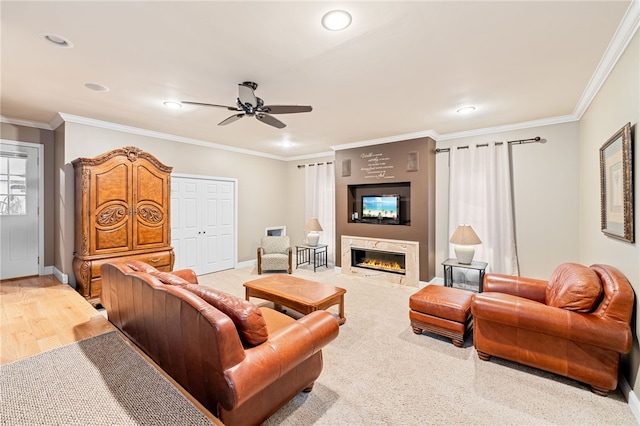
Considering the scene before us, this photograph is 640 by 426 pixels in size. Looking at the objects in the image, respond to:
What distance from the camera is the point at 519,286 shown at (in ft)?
9.81

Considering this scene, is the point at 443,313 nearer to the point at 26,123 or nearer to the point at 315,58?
the point at 315,58

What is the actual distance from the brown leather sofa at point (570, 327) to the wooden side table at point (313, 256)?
4.10m

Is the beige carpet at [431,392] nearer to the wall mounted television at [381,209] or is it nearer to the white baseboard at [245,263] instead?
the wall mounted television at [381,209]

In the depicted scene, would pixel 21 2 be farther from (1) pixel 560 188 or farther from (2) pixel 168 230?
(1) pixel 560 188

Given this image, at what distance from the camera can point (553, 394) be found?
2162 millimetres

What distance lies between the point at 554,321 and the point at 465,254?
2.03 meters

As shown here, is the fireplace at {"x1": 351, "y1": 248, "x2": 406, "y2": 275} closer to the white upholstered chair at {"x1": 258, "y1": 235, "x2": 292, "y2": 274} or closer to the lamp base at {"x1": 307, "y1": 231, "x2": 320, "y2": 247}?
the lamp base at {"x1": 307, "y1": 231, "x2": 320, "y2": 247}

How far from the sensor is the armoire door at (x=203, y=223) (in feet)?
17.7

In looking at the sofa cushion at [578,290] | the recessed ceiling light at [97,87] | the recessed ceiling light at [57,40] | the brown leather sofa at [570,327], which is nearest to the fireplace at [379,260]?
the brown leather sofa at [570,327]

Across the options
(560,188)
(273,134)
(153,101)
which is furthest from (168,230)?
(560,188)

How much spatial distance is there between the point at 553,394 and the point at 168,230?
5061 mm

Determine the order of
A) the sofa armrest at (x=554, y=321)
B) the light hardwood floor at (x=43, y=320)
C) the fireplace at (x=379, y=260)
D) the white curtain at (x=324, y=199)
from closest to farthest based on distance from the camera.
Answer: the sofa armrest at (x=554, y=321), the light hardwood floor at (x=43, y=320), the fireplace at (x=379, y=260), the white curtain at (x=324, y=199)

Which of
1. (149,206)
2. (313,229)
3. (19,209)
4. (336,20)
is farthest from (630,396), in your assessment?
(19,209)

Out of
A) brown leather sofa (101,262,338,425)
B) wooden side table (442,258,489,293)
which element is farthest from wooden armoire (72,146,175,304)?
wooden side table (442,258,489,293)
